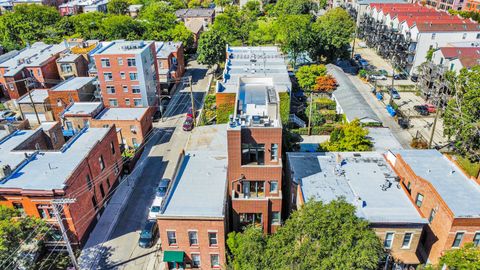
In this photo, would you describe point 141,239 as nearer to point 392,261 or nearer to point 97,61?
point 392,261

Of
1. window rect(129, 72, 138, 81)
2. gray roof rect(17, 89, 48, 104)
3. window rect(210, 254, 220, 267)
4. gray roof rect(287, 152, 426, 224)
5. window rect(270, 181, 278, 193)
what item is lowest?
window rect(210, 254, 220, 267)

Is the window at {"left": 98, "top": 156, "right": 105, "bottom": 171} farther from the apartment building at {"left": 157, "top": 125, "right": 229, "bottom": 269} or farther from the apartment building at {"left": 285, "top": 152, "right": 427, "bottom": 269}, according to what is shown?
the apartment building at {"left": 285, "top": 152, "right": 427, "bottom": 269}

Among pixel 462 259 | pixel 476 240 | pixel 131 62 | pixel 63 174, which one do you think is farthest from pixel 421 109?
pixel 63 174

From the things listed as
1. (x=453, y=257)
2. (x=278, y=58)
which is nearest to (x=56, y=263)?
(x=453, y=257)

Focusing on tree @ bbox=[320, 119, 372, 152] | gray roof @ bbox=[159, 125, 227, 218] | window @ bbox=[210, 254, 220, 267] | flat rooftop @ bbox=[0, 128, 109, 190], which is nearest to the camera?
gray roof @ bbox=[159, 125, 227, 218]

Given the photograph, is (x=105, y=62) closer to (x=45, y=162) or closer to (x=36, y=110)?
(x=36, y=110)

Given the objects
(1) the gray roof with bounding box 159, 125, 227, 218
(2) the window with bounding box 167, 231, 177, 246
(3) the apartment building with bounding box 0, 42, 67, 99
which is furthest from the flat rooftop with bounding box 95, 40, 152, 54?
(2) the window with bounding box 167, 231, 177, 246
